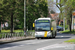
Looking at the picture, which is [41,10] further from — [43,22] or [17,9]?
[43,22]

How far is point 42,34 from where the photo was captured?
31562 millimetres

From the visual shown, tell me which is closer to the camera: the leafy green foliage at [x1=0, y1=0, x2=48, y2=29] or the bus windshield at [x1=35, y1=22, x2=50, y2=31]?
the bus windshield at [x1=35, y1=22, x2=50, y2=31]

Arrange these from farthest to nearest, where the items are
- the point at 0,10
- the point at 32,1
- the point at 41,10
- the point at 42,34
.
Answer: the point at 41,10, the point at 32,1, the point at 0,10, the point at 42,34

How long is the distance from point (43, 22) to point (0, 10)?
7.27 metres

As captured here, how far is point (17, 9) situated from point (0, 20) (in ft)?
22.0

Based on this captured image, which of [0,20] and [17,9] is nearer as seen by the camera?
[0,20]

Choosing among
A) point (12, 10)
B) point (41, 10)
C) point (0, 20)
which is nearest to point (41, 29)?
point (0, 20)

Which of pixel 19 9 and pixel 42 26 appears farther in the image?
pixel 19 9

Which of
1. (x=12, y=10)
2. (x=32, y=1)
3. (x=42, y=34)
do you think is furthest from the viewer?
(x=32, y=1)

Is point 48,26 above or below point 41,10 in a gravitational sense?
below

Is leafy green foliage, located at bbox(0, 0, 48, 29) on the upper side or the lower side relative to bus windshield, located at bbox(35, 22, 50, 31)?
upper

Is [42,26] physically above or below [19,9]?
below

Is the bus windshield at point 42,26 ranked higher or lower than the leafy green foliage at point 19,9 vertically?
lower

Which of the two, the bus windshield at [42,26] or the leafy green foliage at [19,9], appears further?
the leafy green foliage at [19,9]
